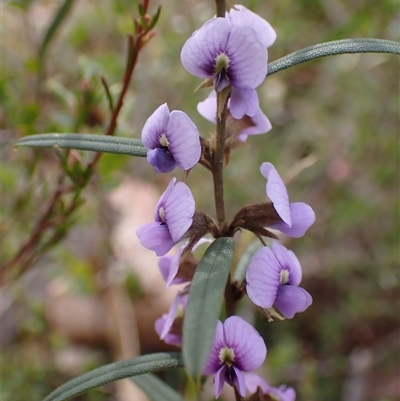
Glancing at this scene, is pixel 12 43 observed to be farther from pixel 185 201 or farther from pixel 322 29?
pixel 185 201

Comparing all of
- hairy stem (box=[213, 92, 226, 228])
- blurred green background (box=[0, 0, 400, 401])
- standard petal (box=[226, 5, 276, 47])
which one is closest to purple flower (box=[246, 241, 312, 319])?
hairy stem (box=[213, 92, 226, 228])

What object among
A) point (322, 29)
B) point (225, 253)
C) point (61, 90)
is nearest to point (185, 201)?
point (225, 253)

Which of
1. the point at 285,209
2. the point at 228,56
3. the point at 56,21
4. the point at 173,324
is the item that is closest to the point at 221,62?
the point at 228,56

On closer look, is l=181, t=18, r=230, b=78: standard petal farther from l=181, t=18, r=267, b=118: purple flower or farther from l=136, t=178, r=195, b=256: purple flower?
l=136, t=178, r=195, b=256: purple flower

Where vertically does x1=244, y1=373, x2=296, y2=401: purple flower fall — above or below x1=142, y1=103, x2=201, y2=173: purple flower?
below

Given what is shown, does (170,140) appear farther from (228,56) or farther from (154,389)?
(154,389)

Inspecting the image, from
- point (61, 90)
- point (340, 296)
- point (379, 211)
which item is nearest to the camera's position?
point (61, 90)
